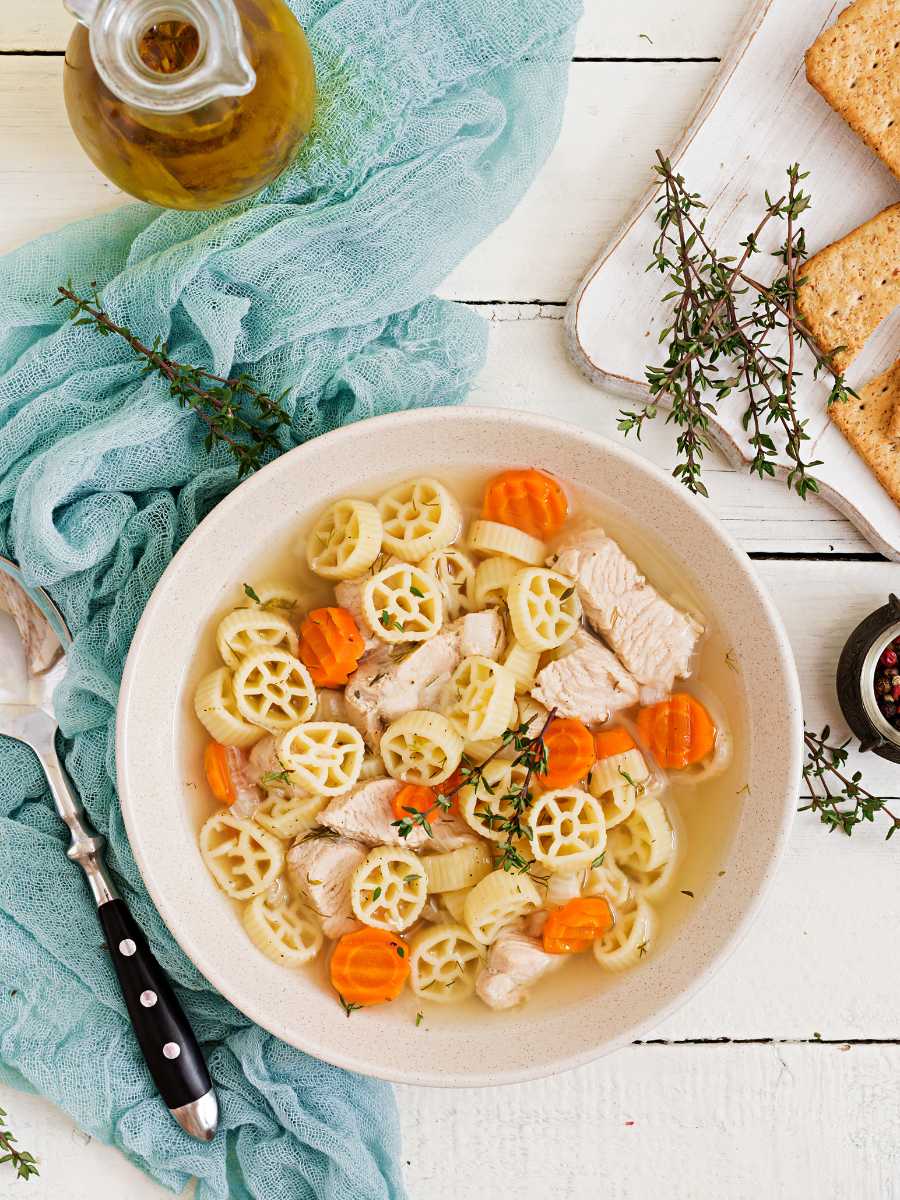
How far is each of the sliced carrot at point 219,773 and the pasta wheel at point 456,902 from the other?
1.38ft

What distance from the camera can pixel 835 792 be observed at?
6.64 feet

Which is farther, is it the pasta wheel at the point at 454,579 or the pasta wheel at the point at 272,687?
the pasta wheel at the point at 454,579

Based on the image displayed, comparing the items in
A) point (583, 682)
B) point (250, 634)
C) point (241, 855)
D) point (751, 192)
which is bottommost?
point (241, 855)

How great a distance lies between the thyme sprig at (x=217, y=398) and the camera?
173cm

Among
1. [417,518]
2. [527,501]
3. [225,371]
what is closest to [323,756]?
[417,518]

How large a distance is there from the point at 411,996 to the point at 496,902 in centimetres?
26

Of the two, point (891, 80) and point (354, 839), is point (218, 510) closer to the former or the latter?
point (354, 839)

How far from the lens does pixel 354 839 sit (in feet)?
5.99

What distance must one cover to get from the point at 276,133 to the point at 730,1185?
6.85ft

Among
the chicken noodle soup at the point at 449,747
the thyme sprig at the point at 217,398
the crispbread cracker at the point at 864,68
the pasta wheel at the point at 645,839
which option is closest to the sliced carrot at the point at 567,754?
the chicken noodle soup at the point at 449,747

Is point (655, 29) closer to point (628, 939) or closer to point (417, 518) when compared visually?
point (417, 518)

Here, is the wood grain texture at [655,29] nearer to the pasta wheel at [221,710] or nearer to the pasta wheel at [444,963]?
the pasta wheel at [221,710]

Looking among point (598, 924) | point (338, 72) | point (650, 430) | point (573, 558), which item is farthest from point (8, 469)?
point (598, 924)

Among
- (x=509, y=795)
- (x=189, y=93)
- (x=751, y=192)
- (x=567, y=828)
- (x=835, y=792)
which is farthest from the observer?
(x=835, y=792)
